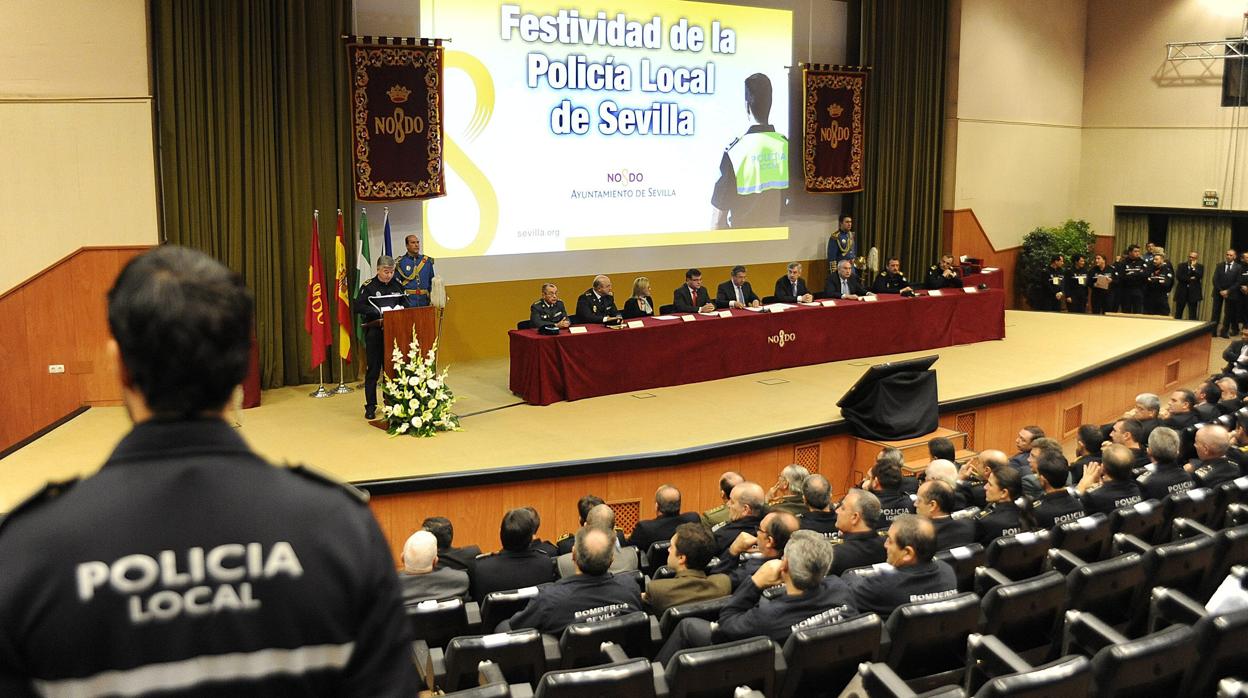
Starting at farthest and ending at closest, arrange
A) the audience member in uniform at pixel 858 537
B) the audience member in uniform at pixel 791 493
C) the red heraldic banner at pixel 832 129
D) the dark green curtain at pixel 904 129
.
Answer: the dark green curtain at pixel 904 129
the red heraldic banner at pixel 832 129
the audience member in uniform at pixel 791 493
the audience member in uniform at pixel 858 537

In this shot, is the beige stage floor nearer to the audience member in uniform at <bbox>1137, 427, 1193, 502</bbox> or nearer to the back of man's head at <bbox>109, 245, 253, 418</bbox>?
the audience member in uniform at <bbox>1137, 427, 1193, 502</bbox>

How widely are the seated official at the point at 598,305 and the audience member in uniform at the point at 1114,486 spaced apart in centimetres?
485

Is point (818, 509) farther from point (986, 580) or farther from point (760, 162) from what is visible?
point (760, 162)

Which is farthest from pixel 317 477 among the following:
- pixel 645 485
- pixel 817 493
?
pixel 645 485

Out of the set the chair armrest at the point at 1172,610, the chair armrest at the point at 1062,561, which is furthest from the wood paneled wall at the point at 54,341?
the chair armrest at the point at 1172,610

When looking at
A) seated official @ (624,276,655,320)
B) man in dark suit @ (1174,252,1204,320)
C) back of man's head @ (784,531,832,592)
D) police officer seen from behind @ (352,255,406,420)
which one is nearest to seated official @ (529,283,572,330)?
seated official @ (624,276,655,320)

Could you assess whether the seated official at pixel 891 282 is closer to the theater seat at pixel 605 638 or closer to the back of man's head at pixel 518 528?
the back of man's head at pixel 518 528

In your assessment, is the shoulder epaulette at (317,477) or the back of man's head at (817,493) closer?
the shoulder epaulette at (317,477)

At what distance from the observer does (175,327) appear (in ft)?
3.73

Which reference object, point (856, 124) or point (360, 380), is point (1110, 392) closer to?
point (856, 124)

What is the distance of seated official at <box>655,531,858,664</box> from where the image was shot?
3732 mm

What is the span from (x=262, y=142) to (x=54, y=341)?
238 cm

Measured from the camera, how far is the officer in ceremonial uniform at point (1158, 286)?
14805mm

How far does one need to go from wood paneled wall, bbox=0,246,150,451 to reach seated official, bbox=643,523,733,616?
598cm
